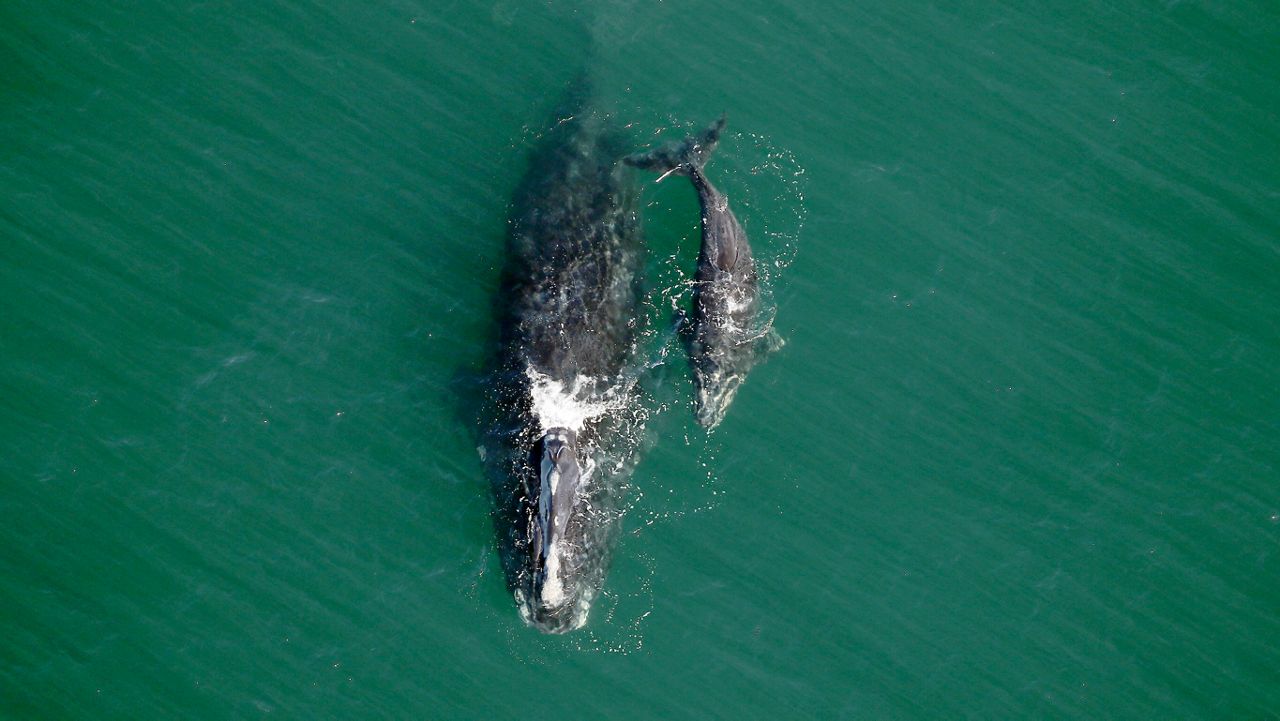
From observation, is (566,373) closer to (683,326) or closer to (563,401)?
(563,401)

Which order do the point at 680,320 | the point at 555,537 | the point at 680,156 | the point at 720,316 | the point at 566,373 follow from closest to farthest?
the point at 555,537, the point at 566,373, the point at 720,316, the point at 680,320, the point at 680,156

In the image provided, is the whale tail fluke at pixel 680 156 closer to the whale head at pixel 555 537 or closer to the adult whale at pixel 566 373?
Result: the adult whale at pixel 566 373

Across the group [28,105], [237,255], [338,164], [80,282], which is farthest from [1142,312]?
[28,105]

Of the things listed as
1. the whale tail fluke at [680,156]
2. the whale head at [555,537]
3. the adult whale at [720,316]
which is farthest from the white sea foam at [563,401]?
the whale tail fluke at [680,156]

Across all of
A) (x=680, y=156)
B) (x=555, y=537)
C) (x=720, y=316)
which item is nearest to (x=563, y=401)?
(x=555, y=537)

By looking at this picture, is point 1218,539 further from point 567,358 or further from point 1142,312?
point 567,358

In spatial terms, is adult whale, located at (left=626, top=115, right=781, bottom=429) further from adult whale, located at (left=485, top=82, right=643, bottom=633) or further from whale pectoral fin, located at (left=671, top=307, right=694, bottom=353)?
adult whale, located at (left=485, top=82, right=643, bottom=633)
